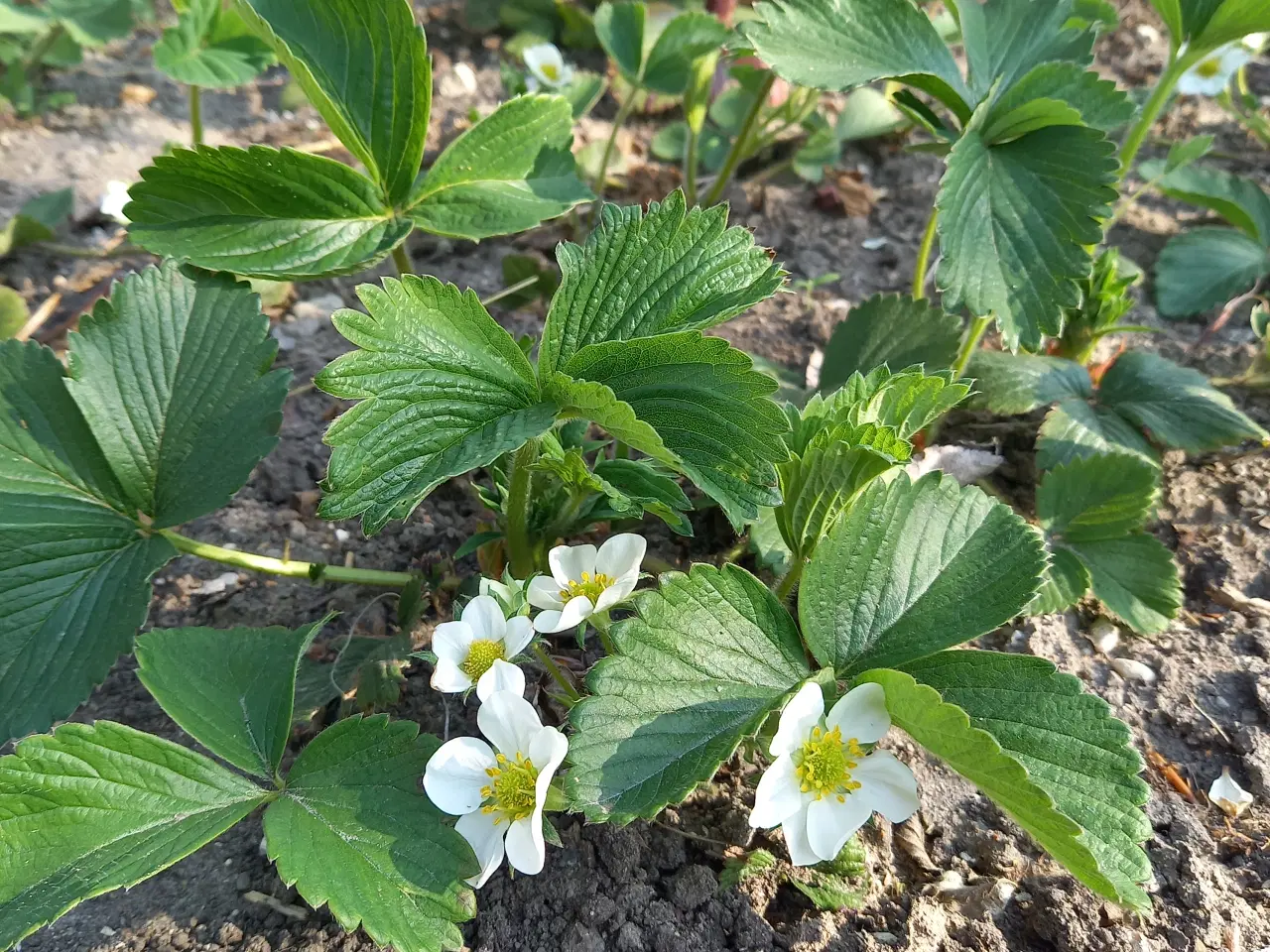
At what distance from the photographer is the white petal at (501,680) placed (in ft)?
4.09

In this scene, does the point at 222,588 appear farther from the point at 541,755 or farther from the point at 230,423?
the point at 541,755

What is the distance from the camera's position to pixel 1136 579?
5.93 feet

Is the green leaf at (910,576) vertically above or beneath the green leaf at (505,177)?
beneath

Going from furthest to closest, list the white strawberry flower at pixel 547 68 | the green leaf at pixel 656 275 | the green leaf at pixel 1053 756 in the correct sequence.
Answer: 1. the white strawberry flower at pixel 547 68
2. the green leaf at pixel 656 275
3. the green leaf at pixel 1053 756

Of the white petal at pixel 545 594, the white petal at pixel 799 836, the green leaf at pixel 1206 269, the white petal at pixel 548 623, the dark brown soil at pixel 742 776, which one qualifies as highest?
the green leaf at pixel 1206 269

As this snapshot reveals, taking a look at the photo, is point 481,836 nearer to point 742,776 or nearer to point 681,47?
point 742,776

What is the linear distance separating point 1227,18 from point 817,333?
1.06 m

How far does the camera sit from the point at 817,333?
248cm

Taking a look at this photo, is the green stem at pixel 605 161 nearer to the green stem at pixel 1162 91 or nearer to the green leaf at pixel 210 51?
the green leaf at pixel 210 51

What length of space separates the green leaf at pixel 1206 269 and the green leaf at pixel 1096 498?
2.84 feet

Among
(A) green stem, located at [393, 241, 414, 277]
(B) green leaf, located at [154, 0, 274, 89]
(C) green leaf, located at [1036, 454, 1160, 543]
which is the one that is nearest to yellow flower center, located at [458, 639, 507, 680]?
(A) green stem, located at [393, 241, 414, 277]

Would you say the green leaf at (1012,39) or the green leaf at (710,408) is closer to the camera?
the green leaf at (710,408)

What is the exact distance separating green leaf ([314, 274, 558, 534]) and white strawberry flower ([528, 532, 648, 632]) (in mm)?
204

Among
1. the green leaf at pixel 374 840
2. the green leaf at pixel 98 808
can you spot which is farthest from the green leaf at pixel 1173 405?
the green leaf at pixel 98 808
